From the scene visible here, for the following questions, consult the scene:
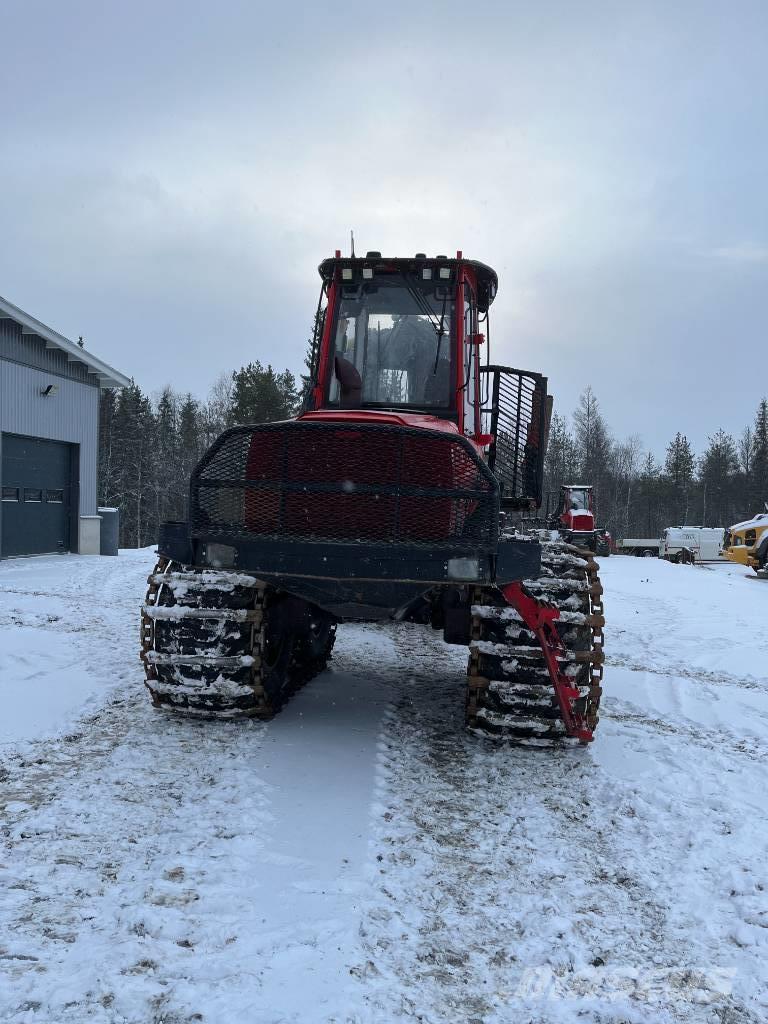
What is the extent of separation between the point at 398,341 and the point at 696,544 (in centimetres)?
2754

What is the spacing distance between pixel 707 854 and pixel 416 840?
1.24 meters

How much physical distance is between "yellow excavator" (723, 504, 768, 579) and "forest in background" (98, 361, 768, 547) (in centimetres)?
2468

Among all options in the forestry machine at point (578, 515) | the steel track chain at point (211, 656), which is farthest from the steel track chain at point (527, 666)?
the forestry machine at point (578, 515)

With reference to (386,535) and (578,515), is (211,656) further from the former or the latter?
(578,515)

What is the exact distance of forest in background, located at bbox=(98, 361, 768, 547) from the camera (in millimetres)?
45000

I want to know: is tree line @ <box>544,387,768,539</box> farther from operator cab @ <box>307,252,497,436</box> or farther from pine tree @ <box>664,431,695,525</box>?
operator cab @ <box>307,252,497,436</box>

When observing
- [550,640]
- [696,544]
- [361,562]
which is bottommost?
[696,544]

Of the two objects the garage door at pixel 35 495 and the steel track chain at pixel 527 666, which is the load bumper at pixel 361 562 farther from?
the garage door at pixel 35 495

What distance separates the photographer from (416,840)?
132 inches

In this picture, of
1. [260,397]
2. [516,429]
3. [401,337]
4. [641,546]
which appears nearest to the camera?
[401,337]

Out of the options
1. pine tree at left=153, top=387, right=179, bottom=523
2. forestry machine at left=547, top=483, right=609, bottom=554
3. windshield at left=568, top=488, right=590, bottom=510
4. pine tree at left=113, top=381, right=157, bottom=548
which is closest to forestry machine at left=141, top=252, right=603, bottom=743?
forestry machine at left=547, top=483, right=609, bottom=554

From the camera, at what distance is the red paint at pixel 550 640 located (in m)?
4.33

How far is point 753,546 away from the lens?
881 inches

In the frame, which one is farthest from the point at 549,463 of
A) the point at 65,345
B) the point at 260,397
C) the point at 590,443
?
the point at 65,345
